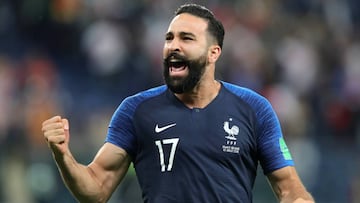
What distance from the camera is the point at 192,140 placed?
6.66 m

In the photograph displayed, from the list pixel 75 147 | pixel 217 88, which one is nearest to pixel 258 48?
pixel 75 147

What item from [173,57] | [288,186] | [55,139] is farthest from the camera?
[288,186]

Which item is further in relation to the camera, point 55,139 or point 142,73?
point 142,73

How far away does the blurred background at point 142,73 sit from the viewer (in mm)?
12633

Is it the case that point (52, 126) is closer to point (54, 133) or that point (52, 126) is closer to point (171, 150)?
point (54, 133)

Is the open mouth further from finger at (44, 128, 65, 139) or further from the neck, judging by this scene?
finger at (44, 128, 65, 139)

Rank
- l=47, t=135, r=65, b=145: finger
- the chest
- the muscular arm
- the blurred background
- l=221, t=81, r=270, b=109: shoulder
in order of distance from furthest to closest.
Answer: the blurred background < l=221, t=81, r=270, b=109: shoulder < the chest < the muscular arm < l=47, t=135, r=65, b=145: finger

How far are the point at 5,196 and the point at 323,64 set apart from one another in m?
5.02

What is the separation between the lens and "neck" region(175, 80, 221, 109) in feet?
22.5

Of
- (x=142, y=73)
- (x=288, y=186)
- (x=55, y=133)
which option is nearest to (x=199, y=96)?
(x=288, y=186)

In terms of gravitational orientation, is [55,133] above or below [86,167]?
→ above

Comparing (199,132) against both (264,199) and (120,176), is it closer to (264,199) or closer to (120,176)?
(120,176)

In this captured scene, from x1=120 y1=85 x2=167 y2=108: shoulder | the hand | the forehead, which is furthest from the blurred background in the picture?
the hand

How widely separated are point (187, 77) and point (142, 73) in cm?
766
